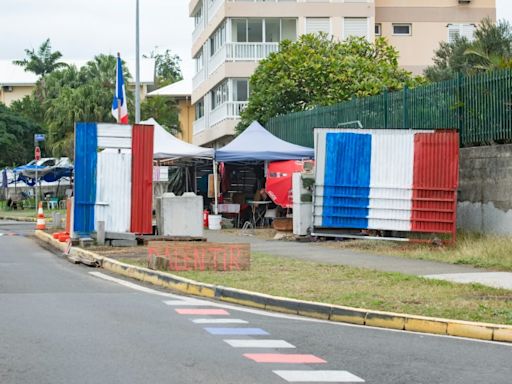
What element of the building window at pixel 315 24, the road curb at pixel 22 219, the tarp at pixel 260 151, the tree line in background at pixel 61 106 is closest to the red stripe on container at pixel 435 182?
the tarp at pixel 260 151

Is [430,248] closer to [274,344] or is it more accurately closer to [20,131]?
[274,344]

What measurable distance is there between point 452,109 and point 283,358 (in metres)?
13.0

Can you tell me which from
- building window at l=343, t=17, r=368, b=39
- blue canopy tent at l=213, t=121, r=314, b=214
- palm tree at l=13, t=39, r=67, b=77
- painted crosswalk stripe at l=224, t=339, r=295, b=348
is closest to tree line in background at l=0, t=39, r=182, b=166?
palm tree at l=13, t=39, r=67, b=77

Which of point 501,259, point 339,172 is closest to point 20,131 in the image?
point 339,172

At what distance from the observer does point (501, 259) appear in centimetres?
1569

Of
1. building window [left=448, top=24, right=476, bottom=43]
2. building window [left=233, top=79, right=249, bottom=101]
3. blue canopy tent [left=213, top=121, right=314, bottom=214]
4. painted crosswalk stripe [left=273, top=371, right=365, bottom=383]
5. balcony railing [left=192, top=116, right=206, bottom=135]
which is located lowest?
painted crosswalk stripe [left=273, top=371, right=365, bottom=383]

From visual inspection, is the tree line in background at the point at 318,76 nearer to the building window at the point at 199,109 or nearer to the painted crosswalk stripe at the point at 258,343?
the building window at the point at 199,109

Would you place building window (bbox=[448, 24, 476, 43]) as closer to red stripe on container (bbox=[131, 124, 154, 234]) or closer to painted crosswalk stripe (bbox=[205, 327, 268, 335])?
red stripe on container (bbox=[131, 124, 154, 234])

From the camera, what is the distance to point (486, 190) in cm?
1900

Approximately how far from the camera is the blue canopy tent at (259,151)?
27047mm

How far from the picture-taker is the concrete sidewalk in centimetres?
1359

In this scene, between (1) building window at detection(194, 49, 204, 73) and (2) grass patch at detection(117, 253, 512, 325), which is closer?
(2) grass patch at detection(117, 253, 512, 325)

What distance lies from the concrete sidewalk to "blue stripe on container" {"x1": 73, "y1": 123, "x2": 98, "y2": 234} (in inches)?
151

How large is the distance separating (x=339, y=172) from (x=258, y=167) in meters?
9.87
